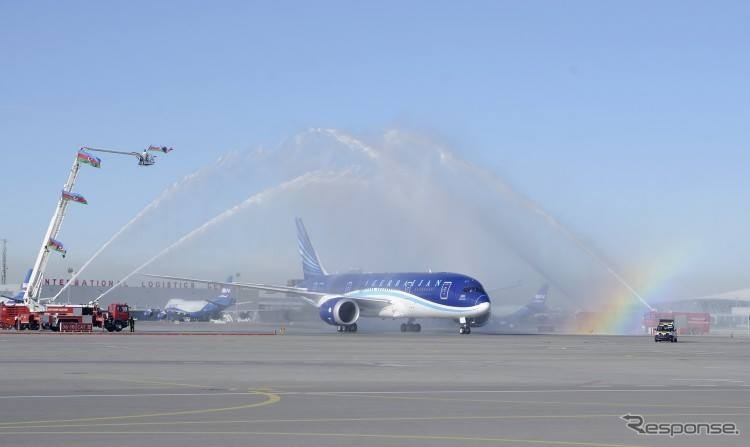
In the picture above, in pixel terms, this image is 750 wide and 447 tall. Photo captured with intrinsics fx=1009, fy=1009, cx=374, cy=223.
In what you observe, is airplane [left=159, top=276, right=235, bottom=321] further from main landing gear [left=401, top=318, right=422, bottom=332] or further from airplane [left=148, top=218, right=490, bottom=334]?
main landing gear [left=401, top=318, right=422, bottom=332]

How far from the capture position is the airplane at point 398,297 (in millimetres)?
75750

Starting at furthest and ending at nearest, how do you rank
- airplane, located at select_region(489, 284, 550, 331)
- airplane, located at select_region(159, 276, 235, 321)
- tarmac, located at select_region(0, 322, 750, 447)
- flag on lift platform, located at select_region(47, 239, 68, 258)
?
1. airplane, located at select_region(159, 276, 235, 321)
2. airplane, located at select_region(489, 284, 550, 331)
3. flag on lift platform, located at select_region(47, 239, 68, 258)
4. tarmac, located at select_region(0, 322, 750, 447)

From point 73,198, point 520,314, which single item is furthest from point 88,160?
point 520,314

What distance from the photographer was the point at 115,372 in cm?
3041

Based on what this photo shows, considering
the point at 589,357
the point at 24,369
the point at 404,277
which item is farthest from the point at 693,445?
the point at 404,277

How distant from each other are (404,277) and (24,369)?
5226 centimetres

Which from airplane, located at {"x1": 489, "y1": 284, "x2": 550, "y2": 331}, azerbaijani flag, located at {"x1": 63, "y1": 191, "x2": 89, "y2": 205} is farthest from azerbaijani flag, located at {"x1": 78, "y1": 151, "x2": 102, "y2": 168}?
airplane, located at {"x1": 489, "y1": 284, "x2": 550, "y2": 331}

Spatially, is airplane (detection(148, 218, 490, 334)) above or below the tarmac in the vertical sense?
above

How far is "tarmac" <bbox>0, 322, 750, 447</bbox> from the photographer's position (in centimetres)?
1628

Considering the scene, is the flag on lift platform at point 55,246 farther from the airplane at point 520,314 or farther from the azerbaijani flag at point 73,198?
the airplane at point 520,314

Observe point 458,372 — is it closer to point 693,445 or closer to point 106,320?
point 693,445

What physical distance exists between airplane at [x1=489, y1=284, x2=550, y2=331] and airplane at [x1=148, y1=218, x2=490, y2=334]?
21.6 metres

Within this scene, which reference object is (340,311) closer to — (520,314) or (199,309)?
(520,314)

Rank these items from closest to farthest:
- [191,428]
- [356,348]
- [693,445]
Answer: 1. [693,445]
2. [191,428]
3. [356,348]
